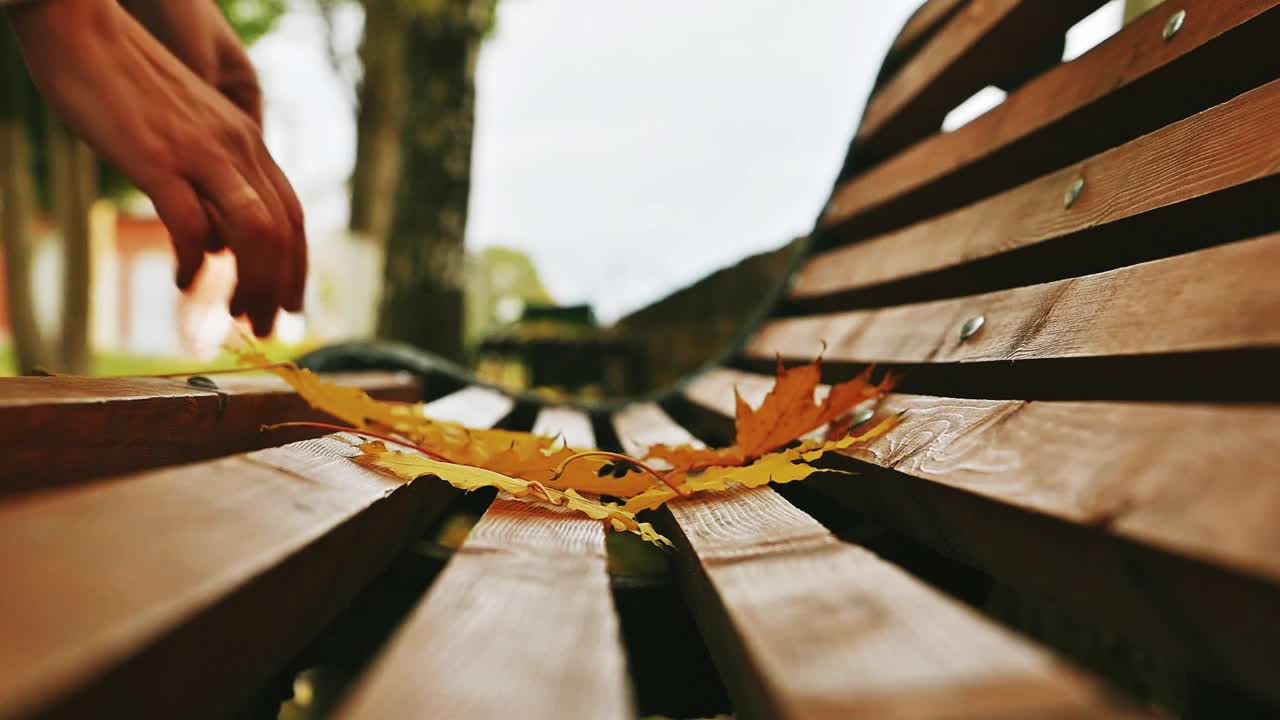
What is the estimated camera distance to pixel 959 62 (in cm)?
143

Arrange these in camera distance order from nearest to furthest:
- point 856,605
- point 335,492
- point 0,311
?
point 856,605
point 335,492
point 0,311

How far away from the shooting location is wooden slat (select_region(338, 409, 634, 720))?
14.1 inches

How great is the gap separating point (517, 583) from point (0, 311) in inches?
937

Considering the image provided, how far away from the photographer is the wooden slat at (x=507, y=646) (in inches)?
14.1

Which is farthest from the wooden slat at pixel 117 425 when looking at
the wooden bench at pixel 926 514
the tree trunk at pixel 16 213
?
the tree trunk at pixel 16 213

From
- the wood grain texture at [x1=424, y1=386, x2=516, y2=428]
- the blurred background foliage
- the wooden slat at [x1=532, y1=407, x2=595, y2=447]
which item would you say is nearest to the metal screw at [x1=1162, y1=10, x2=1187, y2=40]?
the wooden slat at [x1=532, y1=407, x2=595, y2=447]

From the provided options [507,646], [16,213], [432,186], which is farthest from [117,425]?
[16,213]

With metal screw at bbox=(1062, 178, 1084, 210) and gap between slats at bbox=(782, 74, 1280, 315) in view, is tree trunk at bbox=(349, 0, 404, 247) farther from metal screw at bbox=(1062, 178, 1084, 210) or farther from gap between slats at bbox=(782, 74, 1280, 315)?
metal screw at bbox=(1062, 178, 1084, 210)

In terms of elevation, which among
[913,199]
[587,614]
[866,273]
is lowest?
[587,614]

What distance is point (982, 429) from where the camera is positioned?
2.27 feet

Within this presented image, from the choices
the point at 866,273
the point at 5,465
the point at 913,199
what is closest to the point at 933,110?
the point at 913,199

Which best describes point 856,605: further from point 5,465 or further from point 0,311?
point 0,311

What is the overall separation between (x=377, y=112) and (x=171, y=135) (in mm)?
7968

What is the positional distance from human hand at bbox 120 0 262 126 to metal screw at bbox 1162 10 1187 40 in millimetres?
1449
